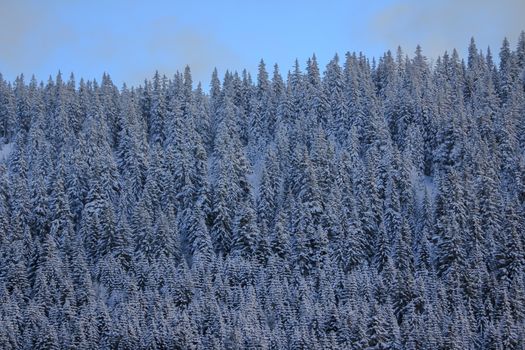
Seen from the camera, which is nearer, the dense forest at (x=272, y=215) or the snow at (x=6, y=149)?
the dense forest at (x=272, y=215)

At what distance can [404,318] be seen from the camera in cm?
7950

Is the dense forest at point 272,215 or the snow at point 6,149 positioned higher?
the snow at point 6,149

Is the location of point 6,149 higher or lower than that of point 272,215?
higher

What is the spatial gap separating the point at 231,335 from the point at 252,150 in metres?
60.3

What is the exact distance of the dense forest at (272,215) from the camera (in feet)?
262

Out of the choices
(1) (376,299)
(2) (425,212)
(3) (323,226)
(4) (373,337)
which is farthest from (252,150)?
(4) (373,337)

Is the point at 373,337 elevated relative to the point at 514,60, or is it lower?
lower

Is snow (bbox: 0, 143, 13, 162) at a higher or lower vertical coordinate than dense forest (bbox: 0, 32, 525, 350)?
higher

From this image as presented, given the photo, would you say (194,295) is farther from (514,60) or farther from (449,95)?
(514,60)

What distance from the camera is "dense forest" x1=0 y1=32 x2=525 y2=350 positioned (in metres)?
79.9

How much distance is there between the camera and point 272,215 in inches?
4195

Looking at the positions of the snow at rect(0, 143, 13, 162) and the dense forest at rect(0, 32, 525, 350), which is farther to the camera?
the snow at rect(0, 143, 13, 162)

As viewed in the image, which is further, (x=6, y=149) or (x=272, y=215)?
(x=6, y=149)

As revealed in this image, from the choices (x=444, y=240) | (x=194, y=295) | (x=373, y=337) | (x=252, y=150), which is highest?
(x=252, y=150)
